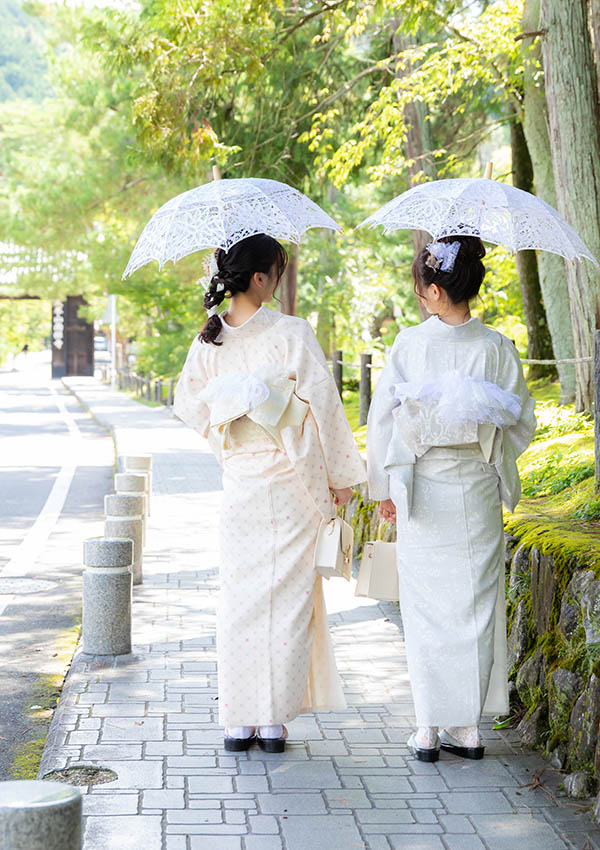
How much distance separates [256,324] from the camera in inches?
174

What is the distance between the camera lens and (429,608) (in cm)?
426

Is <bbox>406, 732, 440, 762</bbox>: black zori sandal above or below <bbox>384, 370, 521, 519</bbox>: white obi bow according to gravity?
below

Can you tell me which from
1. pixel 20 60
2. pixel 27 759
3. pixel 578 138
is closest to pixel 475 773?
pixel 27 759

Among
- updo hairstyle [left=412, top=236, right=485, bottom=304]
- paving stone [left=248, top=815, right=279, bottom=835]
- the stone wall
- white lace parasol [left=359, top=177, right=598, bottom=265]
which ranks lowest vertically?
paving stone [left=248, top=815, right=279, bottom=835]

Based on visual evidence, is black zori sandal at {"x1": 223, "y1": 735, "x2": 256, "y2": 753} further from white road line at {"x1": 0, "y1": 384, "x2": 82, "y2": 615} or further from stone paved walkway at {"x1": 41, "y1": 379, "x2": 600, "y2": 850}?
white road line at {"x1": 0, "y1": 384, "x2": 82, "y2": 615}

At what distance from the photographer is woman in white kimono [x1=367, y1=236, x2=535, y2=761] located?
4.20 meters

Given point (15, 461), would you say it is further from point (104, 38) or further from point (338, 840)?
point (338, 840)

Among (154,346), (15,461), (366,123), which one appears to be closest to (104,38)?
(366,123)

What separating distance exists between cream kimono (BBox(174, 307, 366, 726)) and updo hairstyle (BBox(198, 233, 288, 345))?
0.09 metres

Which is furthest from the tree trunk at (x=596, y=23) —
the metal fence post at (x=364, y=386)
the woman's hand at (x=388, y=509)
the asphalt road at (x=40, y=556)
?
the asphalt road at (x=40, y=556)

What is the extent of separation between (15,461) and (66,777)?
13.6 m

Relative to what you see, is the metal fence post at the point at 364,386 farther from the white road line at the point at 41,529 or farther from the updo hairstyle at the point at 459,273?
the updo hairstyle at the point at 459,273

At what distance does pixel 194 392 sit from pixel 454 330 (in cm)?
111

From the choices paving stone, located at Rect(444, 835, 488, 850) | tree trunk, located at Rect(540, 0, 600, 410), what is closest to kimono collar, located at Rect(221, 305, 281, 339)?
paving stone, located at Rect(444, 835, 488, 850)
